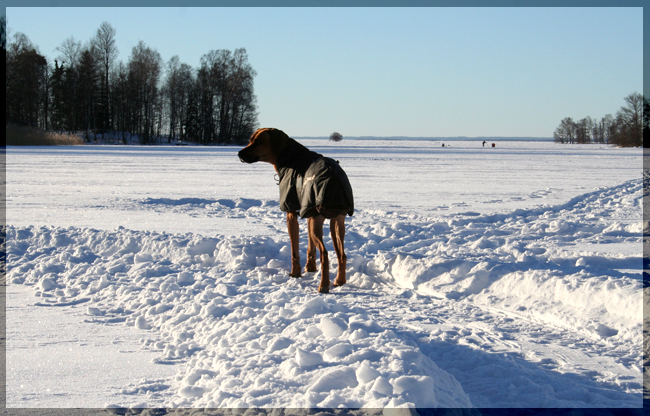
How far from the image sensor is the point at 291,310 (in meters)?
3.83

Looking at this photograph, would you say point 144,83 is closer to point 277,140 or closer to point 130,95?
point 130,95

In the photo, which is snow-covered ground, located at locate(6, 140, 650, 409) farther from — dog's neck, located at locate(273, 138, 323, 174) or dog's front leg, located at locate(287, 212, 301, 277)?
dog's neck, located at locate(273, 138, 323, 174)

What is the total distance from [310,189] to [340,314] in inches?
56.9

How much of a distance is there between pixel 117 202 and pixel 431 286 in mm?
8061

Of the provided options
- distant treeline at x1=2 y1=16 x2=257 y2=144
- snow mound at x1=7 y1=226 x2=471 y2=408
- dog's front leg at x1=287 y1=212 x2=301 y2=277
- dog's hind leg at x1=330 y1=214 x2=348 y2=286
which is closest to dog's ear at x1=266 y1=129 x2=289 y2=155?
dog's front leg at x1=287 y1=212 x2=301 y2=277

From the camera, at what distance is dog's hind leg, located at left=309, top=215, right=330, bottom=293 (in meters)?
4.84

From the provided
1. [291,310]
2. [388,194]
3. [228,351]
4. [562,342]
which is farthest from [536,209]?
[228,351]

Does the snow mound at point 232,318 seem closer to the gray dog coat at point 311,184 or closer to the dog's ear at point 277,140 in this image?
the gray dog coat at point 311,184

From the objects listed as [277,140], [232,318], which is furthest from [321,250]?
[232,318]

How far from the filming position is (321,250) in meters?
4.93

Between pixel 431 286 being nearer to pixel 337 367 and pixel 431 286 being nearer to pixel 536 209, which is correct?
pixel 337 367

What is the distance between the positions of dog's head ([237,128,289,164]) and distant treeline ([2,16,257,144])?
5263 cm

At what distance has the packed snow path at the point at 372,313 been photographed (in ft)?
9.03

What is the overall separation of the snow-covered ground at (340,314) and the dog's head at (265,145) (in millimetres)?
1200
